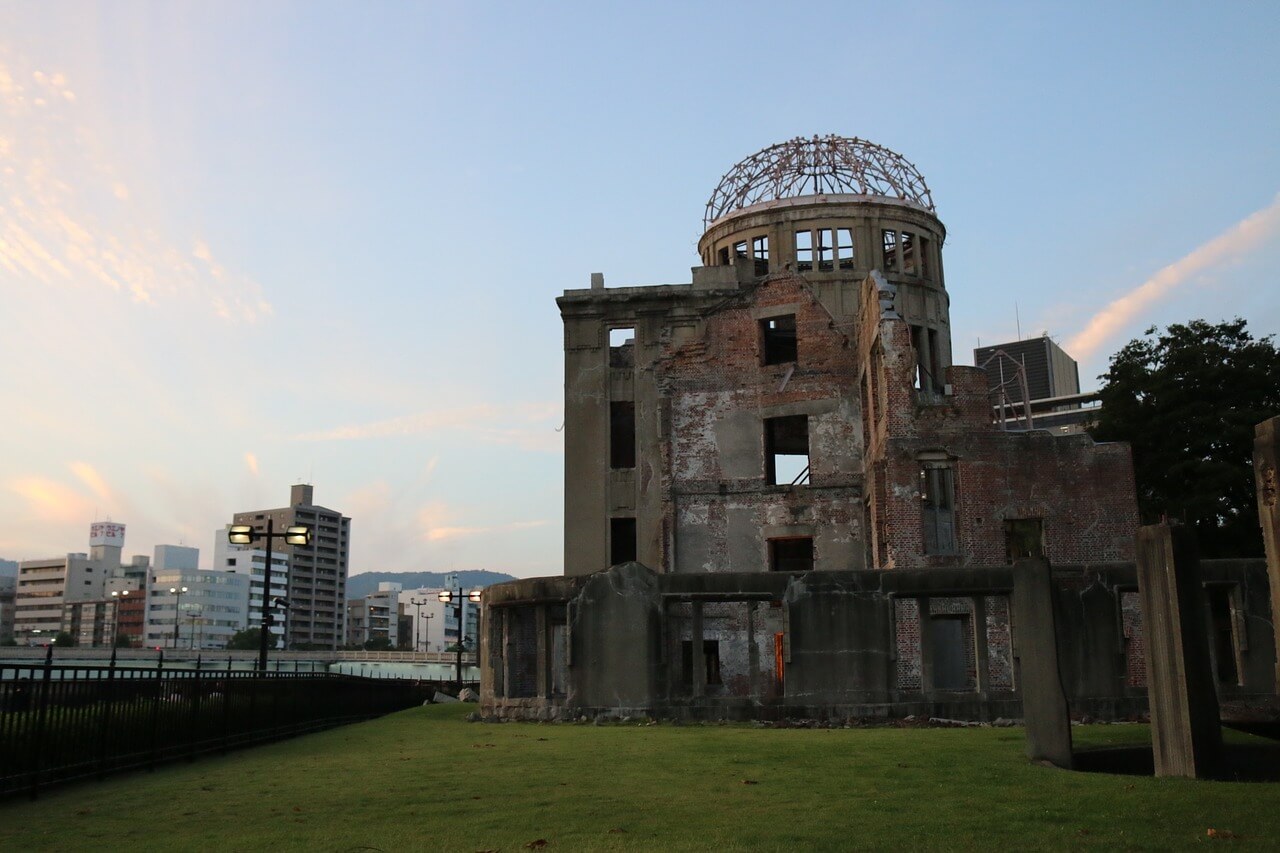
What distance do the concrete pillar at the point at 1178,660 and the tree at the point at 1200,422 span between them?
29.6 meters

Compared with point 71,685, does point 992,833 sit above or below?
below

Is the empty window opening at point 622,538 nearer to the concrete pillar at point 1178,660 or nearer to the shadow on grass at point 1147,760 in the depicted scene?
the shadow on grass at point 1147,760

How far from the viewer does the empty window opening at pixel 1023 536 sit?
96.4ft

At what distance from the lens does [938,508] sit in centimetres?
3153

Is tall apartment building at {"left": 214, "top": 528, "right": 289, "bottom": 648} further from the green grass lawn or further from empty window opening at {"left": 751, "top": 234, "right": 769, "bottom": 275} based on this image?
the green grass lawn

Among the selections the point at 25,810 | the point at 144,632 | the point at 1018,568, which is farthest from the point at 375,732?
the point at 144,632

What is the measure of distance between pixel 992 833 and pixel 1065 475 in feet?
77.1

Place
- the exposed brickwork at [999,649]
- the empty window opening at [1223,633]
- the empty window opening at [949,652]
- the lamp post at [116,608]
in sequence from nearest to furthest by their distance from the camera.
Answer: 1. the empty window opening at [1223,633]
2. the exposed brickwork at [999,649]
3. the empty window opening at [949,652]
4. the lamp post at [116,608]

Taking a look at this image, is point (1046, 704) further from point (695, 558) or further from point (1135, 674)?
point (695, 558)

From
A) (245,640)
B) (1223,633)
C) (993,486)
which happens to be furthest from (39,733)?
(245,640)

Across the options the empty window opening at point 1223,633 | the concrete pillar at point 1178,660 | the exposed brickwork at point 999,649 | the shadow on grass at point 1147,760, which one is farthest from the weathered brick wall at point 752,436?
the concrete pillar at point 1178,660

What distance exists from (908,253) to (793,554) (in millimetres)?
14678

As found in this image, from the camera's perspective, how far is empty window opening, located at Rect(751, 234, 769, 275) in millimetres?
44969

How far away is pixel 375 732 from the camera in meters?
20.5
